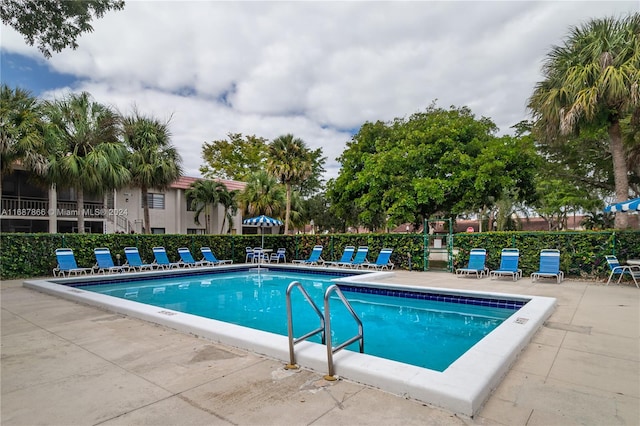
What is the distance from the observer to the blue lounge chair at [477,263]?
12031 millimetres

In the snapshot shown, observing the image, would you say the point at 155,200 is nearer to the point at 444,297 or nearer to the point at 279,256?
the point at 279,256

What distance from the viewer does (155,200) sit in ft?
83.5

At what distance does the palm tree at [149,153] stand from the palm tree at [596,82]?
1773 centimetres

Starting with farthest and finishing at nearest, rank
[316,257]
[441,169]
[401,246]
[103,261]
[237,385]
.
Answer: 1. [441,169]
2. [316,257]
3. [401,246]
4. [103,261]
5. [237,385]

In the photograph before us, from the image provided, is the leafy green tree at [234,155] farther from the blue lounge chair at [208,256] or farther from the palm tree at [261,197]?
the blue lounge chair at [208,256]

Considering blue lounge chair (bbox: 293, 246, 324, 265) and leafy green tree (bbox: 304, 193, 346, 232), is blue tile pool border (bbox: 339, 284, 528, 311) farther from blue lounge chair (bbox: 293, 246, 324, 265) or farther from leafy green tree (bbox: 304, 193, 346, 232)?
leafy green tree (bbox: 304, 193, 346, 232)

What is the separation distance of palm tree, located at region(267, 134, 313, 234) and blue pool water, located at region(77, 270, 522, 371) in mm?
10119

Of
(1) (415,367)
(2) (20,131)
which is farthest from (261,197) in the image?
(1) (415,367)

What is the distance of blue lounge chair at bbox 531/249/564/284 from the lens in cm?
1037

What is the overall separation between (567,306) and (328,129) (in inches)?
1142

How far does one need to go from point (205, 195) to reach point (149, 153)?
6.44 meters

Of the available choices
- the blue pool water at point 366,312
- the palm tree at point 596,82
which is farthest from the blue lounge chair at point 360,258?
the palm tree at point 596,82

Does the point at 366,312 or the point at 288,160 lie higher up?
the point at 288,160

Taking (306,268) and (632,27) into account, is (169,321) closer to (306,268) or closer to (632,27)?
(306,268)
